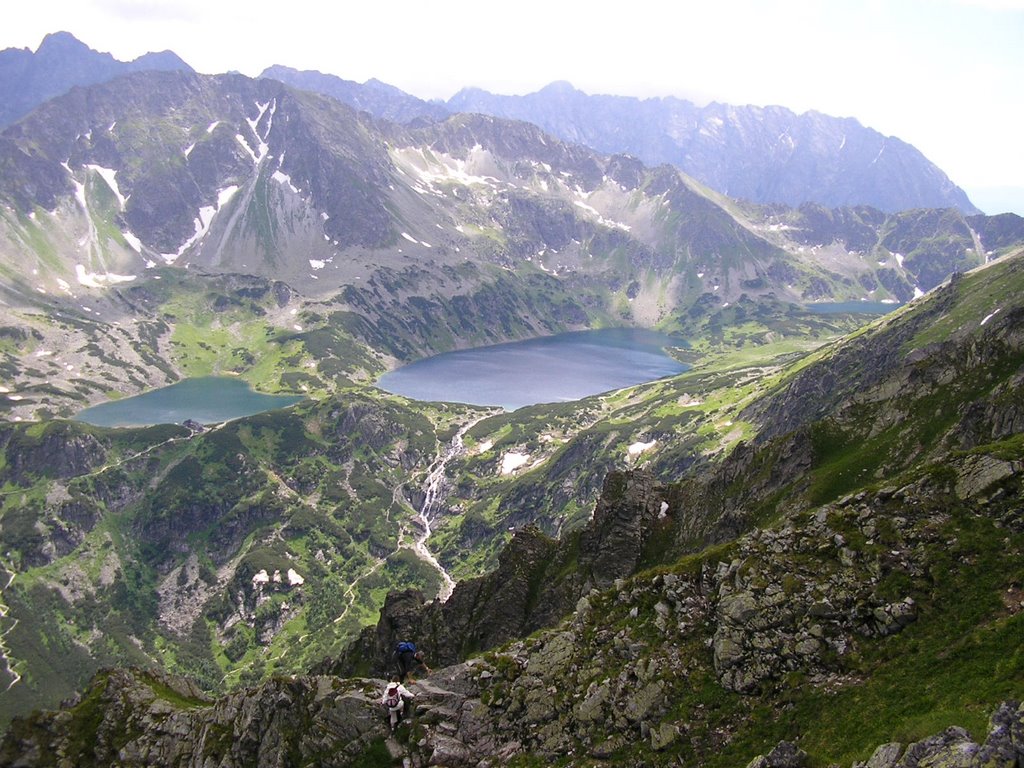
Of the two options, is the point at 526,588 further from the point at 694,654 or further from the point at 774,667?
the point at 774,667

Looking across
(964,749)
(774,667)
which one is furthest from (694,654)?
(964,749)

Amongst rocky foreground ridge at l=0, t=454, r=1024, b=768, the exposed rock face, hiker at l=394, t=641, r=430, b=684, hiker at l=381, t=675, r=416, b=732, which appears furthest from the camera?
the exposed rock face

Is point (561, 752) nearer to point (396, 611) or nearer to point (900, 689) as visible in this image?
point (900, 689)

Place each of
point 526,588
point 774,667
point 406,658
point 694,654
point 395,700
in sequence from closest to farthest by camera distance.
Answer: point 774,667, point 694,654, point 395,700, point 406,658, point 526,588

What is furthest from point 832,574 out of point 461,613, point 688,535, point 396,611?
point 396,611

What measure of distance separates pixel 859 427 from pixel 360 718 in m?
48.9

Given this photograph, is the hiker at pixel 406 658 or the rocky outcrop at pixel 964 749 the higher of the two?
the rocky outcrop at pixel 964 749

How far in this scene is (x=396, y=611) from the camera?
244 feet

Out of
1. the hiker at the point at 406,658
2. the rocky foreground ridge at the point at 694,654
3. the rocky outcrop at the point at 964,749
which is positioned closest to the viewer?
the rocky outcrop at the point at 964,749

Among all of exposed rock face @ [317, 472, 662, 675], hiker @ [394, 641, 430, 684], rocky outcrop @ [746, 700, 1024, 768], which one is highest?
rocky outcrop @ [746, 700, 1024, 768]

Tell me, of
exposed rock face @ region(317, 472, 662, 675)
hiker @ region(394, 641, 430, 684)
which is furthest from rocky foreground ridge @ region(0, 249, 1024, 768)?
exposed rock face @ region(317, 472, 662, 675)

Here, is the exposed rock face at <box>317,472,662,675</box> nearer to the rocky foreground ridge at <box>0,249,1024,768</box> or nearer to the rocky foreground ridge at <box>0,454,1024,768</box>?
the rocky foreground ridge at <box>0,249,1024,768</box>

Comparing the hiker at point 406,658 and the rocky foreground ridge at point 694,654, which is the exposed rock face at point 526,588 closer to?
the hiker at point 406,658

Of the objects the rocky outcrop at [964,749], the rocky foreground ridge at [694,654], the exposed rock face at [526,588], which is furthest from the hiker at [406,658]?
the rocky outcrop at [964,749]
